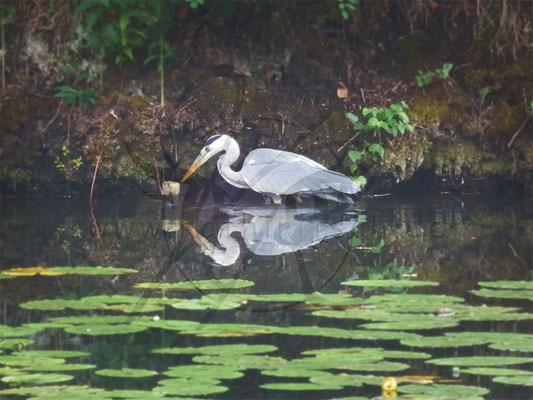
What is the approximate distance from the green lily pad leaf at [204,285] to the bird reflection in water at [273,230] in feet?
2.13

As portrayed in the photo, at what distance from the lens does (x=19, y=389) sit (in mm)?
3867

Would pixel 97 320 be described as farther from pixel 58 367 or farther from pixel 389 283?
pixel 389 283

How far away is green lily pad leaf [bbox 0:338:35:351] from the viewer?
445cm

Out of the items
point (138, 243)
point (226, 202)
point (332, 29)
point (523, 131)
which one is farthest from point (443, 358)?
point (332, 29)

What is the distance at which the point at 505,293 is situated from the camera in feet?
18.0

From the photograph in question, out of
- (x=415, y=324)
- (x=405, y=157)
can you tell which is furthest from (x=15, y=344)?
(x=405, y=157)

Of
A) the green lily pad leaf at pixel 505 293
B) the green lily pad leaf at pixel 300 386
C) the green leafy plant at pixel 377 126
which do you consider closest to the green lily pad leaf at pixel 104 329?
the green lily pad leaf at pixel 300 386

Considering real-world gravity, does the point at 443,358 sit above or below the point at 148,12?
below

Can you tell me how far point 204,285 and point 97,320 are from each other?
0.93 meters

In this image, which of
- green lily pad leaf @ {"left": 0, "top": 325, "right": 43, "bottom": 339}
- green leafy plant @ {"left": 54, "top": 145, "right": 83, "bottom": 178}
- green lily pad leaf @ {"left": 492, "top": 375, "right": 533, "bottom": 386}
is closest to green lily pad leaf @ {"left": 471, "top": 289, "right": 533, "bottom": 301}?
green lily pad leaf @ {"left": 492, "top": 375, "right": 533, "bottom": 386}

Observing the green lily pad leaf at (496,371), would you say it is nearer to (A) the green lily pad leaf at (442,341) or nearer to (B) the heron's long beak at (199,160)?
(A) the green lily pad leaf at (442,341)

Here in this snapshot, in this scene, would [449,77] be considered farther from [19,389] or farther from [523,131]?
[19,389]

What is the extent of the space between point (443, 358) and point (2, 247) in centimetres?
354

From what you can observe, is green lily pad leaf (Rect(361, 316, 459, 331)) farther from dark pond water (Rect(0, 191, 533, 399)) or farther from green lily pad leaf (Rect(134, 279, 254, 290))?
green lily pad leaf (Rect(134, 279, 254, 290))
